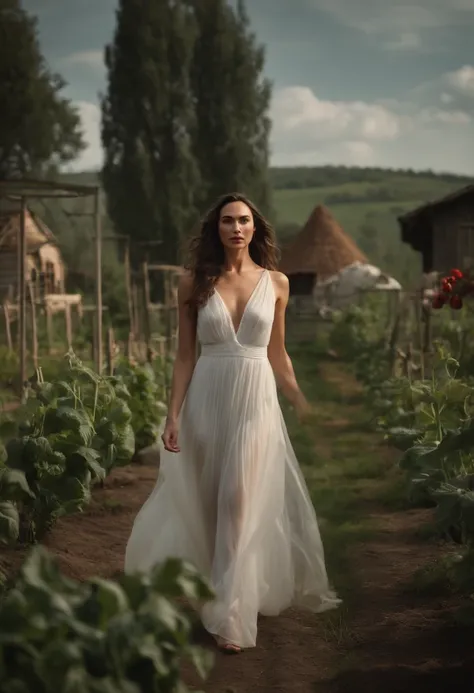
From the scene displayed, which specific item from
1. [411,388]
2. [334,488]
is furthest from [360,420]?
[411,388]

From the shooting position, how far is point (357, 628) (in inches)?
159

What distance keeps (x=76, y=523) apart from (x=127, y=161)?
21.7 metres

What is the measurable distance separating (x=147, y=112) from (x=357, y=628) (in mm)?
24116

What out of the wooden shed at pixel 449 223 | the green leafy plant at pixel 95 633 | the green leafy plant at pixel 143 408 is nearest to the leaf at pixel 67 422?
the green leafy plant at pixel 143 408

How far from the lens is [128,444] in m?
5.70

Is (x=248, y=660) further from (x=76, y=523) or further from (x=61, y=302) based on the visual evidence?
(x=61, y=302)

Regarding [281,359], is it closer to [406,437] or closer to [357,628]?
[357,628]

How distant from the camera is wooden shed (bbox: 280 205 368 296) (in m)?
29.3

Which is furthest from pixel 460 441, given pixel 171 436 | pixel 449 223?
pixel 449 223

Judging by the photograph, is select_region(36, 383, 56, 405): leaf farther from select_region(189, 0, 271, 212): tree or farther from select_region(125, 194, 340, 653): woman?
select_region(189, 0, 271, 212): tree

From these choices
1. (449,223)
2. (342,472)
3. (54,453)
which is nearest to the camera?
(54,453)

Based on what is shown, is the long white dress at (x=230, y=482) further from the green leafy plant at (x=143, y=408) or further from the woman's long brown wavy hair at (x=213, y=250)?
the green leafy plant at (x=143, y=408)

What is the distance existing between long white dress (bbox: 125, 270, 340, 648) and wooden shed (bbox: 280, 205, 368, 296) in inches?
987

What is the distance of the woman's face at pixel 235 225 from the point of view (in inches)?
155
